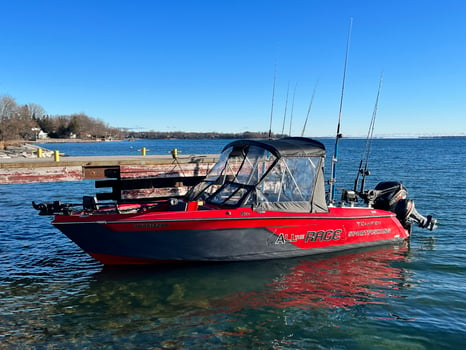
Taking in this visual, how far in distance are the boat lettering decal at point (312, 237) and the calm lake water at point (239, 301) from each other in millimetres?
514

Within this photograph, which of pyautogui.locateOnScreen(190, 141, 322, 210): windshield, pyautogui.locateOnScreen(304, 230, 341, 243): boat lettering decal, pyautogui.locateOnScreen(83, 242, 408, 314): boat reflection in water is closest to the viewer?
pyautogui.locateOnScreen(83, 242, 408, 314): boat reflection in water

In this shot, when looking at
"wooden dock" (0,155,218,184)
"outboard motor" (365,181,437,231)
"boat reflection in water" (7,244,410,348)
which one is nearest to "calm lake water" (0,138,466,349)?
"boat reflection in water" (7,244,410,348)

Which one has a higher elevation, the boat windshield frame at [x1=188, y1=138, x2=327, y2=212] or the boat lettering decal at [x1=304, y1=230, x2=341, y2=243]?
the boat windshield frame at [x1=188, y1=138, x2=327, y2=212]

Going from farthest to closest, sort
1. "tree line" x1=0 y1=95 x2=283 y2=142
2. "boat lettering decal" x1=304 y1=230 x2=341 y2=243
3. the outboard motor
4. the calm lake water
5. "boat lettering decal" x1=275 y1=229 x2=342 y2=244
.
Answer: "tree line" x1=0 y1=95 x2=283 y2=142
the outboard motor
"boat lettering decal" x1=304 y1=230 x2=341 y2=243
"boat lettering decal" x1=275 y1=229 x2=342 y2=244
the calm lake water

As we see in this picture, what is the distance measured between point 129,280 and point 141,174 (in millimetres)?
5448

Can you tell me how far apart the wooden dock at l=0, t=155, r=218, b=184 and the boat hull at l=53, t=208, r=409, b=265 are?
4.71m

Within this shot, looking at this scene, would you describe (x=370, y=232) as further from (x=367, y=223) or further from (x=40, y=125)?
(x=40, y=125)

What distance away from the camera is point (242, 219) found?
7906 mm

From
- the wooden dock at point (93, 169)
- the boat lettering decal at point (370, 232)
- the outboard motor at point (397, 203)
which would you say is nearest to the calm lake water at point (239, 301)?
the boat lettering decal at point (370, 232)

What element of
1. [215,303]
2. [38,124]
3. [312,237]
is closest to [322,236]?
[312,237]

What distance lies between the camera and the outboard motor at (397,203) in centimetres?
1048

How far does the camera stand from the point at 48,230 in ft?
38.7

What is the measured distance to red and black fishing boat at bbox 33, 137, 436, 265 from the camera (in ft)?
25.2

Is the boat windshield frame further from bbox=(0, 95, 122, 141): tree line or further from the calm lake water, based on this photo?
bbox=(0, 95, 122, 141): tree line
